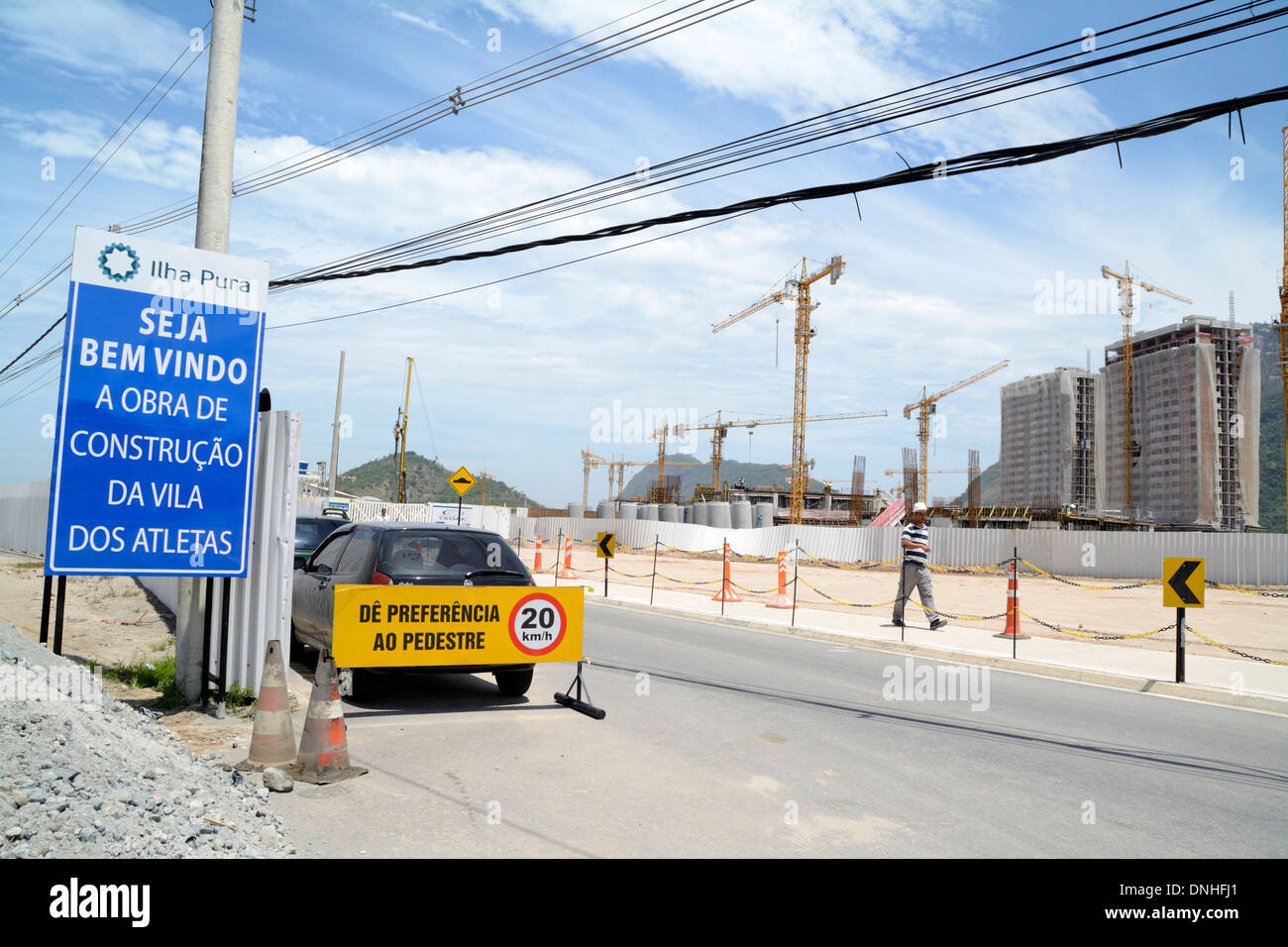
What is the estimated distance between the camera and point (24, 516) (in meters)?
37.3

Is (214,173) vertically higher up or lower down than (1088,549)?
higher up

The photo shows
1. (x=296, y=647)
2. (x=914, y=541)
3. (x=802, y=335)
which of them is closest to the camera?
(x=296, y=647)

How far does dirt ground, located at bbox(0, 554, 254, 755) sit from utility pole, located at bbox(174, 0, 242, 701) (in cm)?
47

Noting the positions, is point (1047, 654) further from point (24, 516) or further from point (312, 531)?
point (24, 516)

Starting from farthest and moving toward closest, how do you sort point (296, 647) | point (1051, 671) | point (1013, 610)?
point (1013, 610) < point (1051, 671) < point (296, 647)

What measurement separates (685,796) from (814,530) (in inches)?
1804

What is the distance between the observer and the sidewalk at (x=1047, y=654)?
10602 mm

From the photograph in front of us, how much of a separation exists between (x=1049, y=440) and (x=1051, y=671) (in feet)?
496

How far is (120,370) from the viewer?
278 inches

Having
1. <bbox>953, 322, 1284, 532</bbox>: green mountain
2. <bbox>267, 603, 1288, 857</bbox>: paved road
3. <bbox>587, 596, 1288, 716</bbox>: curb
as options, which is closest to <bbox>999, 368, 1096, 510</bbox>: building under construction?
<bbox>953, 322, 1284, 532</bbox>: green mountain

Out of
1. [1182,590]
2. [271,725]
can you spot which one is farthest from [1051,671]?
[271,725]

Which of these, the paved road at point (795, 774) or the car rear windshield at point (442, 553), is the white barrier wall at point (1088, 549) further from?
the car rear windshield at point (442, 553)

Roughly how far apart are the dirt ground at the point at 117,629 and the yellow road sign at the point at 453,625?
1.16 metres
